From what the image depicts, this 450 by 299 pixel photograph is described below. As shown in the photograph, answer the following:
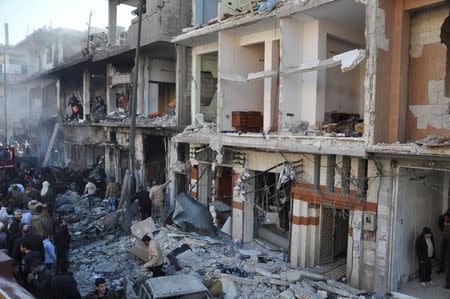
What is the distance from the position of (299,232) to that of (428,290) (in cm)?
347

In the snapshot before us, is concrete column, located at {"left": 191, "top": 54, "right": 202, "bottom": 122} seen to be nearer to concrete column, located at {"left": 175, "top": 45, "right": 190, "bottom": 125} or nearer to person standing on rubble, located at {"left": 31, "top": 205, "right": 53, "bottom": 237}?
concrete column, located at {"left": 175, "top": 45, "right": 190, "bottom": 125}

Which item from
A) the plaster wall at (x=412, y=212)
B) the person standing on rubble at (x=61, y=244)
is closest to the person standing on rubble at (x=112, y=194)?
the person standing on rubble at (x=61, y=244)

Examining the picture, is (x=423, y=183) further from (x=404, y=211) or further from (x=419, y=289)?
(x=419, y=289)

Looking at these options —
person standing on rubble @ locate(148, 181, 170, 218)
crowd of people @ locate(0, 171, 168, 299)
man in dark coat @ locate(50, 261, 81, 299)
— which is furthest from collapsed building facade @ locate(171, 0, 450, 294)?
man in dark coat @ locate(50, 261, 81, 299)

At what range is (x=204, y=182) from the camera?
→ 51.3 feet

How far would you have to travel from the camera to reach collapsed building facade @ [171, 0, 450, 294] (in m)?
9.39

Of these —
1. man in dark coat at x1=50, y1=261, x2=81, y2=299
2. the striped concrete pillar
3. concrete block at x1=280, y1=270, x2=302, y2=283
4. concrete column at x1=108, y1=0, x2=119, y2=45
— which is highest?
concrete column at x1=108, y1=0, x2=119, y2=45

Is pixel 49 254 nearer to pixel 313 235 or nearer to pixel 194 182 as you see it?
pixel 313 235

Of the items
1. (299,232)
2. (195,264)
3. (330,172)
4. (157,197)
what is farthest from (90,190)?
(330,172)

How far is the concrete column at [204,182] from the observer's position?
606 inches

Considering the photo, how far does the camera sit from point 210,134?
14.2 m

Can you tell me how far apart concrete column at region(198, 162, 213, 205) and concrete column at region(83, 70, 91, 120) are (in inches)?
473

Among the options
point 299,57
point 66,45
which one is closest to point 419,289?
point 299,57

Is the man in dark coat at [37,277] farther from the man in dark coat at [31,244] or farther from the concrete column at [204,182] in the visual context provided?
the concrete column at [204,182]
